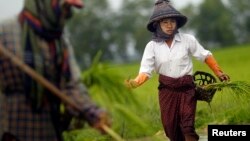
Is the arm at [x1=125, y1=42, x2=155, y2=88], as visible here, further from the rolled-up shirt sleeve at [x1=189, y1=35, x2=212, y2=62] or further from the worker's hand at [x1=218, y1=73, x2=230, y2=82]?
the worker's hand at [x1=218, y1=73, x2=230, y2=82]

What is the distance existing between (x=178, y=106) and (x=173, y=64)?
Answer: 0.52 metres

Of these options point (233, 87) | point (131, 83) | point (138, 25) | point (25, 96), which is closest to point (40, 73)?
point (25, 96)

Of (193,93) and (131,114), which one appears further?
(193,93)

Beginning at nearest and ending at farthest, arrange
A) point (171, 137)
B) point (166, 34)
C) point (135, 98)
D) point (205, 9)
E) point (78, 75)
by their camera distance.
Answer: point (78, 75), point (135, 98), point (166, 34), point (171, 137), point (205, 9)

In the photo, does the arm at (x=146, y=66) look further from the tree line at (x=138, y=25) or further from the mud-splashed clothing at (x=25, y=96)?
the tree line at (x=138, y=25)

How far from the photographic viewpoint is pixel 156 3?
21.1 ft

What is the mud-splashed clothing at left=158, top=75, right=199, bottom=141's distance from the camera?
6395 mm

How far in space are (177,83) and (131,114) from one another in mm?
2230

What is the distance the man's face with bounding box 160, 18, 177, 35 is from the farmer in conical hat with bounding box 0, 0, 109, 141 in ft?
6.56

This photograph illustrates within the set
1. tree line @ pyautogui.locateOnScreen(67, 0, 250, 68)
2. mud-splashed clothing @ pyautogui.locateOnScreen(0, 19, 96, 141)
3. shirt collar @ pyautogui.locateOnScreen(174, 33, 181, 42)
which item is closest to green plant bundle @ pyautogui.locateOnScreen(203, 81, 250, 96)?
shirt collar @ pyautogui.locateOnScreen(174, 33, 181, 42)

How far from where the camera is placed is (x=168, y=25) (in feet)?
20.2

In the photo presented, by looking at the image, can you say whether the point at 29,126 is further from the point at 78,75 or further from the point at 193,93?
the point at 193,93

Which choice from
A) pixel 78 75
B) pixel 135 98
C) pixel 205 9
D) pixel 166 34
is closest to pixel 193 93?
pixel 166 34

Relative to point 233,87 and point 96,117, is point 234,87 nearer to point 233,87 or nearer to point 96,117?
point 233,87
